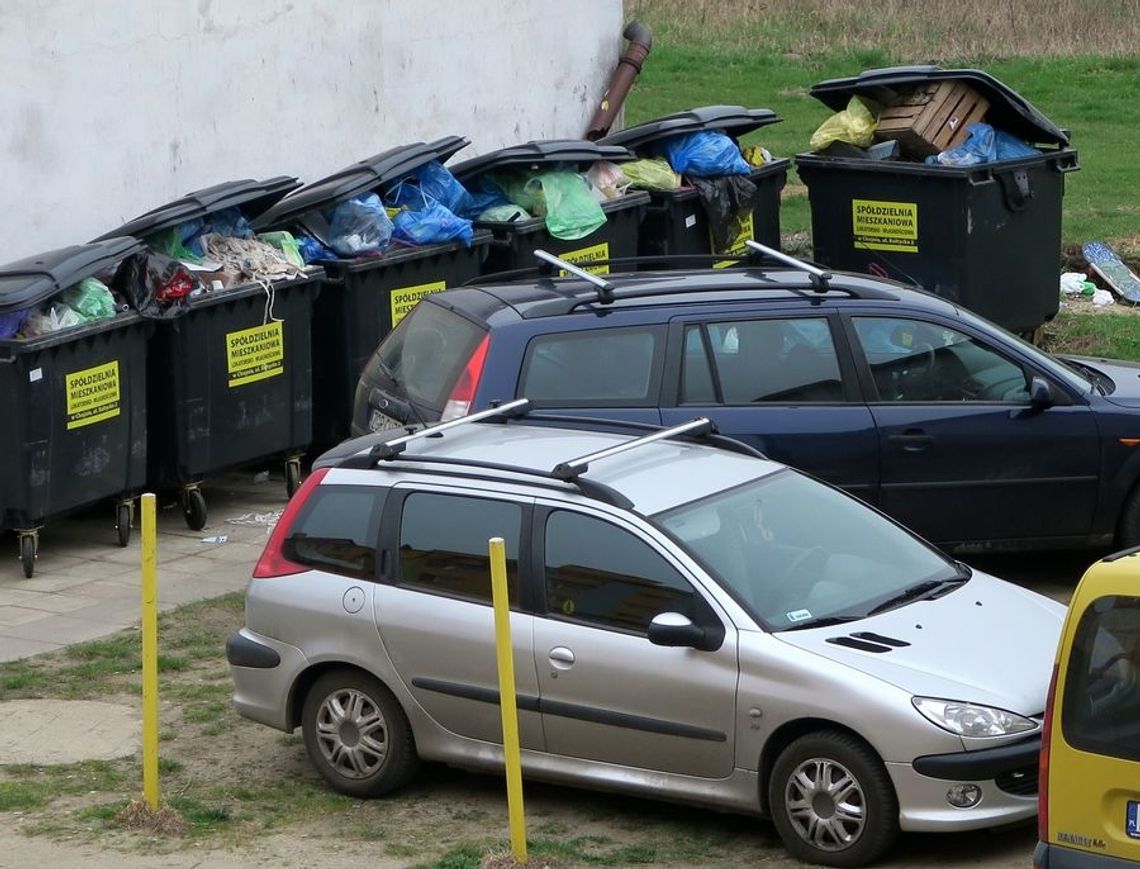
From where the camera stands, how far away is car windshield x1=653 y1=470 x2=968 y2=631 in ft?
23.1

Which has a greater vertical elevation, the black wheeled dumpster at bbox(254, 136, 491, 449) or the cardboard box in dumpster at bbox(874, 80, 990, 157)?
the cardboard box in dumpster at bbox(874, 80, 990, 157)

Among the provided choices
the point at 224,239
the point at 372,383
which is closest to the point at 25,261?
the point at 224,239

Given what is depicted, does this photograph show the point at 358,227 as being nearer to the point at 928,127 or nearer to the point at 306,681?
the point at 928,127

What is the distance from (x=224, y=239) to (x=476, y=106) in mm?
4144

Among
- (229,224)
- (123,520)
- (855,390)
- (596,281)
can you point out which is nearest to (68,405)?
(123,520)

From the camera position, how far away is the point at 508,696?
259 inches

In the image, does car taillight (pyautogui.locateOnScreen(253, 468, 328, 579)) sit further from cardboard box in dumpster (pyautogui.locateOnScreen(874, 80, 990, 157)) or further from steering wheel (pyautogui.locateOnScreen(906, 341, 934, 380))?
cardboard box in dumpster (pyautogui.locateOnScreen(874, 80, 990, 157))

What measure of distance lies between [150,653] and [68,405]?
412 cm

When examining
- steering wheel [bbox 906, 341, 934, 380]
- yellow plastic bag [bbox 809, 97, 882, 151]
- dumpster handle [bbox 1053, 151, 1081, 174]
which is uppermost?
yellow plastic bag [bbox 809, 97, 882, 151]

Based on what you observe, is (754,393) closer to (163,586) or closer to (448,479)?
(448,479)

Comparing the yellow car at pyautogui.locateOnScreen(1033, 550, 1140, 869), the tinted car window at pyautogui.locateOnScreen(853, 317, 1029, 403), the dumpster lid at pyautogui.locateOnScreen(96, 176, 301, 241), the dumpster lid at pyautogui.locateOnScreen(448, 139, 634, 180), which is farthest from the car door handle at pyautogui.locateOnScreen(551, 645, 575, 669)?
the dumpster lid at pyautogui.locateOnScreen(448, 139, 634, 180)

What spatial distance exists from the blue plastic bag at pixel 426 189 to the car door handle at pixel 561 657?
6708 mm

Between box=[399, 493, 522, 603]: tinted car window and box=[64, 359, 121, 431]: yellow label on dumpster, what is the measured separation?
411 centimetres

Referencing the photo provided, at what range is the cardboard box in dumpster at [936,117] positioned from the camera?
1430 cm
